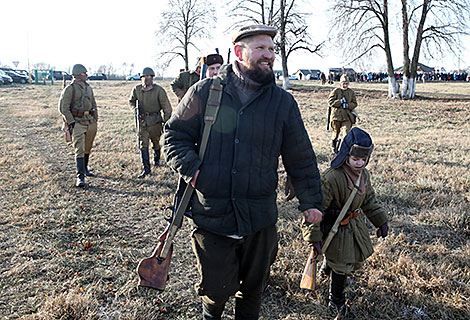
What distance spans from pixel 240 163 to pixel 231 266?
709 millimetres

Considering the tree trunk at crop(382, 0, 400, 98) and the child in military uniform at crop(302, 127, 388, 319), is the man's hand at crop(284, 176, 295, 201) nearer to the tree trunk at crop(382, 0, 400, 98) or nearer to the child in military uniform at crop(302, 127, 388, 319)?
the child in military uniform at crop(302, 127, 388, 319)

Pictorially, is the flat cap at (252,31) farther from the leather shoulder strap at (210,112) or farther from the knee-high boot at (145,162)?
the knee-high boot at (145,162)

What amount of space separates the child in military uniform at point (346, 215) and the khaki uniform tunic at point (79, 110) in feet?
17.6

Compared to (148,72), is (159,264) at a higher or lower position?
lower

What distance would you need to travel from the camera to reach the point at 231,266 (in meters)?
2.51

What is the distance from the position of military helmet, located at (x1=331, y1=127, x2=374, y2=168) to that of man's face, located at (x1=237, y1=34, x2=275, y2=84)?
3.99 feet

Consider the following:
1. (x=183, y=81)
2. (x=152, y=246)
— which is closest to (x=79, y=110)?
(x=183, y=81)

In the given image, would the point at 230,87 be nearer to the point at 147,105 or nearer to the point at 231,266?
the point at 231,266

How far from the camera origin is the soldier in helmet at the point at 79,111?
7.01 m

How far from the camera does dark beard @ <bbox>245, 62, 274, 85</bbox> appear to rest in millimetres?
2375

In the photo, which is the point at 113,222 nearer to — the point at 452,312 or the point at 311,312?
the point at 311,312

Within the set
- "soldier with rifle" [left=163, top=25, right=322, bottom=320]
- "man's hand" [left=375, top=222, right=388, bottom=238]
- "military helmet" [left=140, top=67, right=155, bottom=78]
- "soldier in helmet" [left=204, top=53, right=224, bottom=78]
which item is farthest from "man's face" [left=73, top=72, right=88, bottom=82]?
"man's hand" [left=375, top=222, right=388, bottom=238]

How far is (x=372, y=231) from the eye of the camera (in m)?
4.98

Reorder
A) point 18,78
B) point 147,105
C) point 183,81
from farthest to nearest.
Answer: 1. point 18,78
2. point 183,81
3. point 147,105
